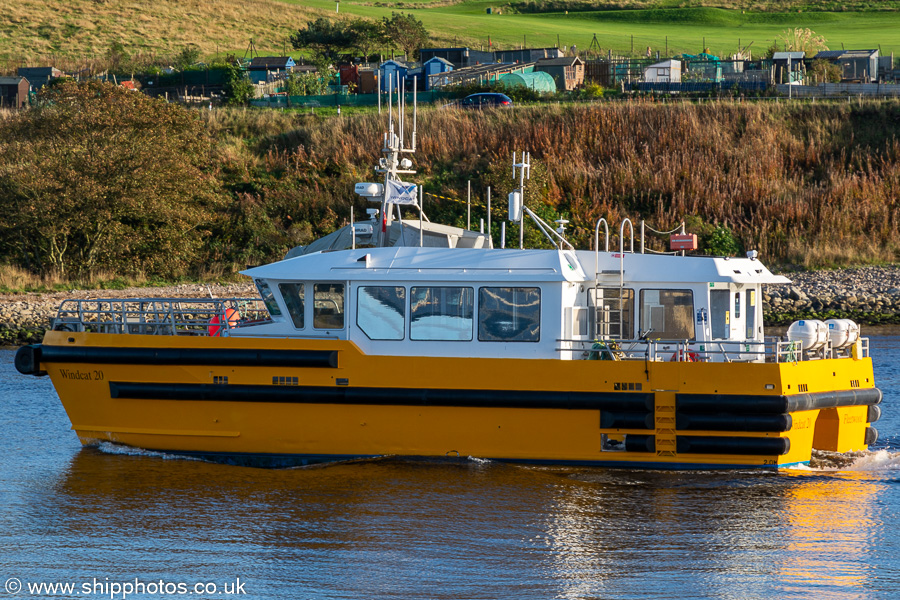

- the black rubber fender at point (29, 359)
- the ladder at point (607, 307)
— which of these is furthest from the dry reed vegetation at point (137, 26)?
the ladder at point (607, 307)

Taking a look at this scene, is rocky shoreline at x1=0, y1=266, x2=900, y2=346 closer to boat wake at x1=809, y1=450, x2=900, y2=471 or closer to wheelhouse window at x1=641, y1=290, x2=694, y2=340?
boat wake at x1=809, y1=450, x2=900, y2=471

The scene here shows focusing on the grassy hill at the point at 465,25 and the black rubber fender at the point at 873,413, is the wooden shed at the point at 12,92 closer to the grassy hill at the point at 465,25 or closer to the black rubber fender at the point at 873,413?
the grassy hill at the point at 465,25

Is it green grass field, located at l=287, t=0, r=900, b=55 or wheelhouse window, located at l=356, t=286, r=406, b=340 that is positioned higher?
green grass field, located at l=287, t=0, r=900, b=55

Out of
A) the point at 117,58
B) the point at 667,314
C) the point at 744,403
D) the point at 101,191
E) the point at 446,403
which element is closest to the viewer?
the point at 744,403

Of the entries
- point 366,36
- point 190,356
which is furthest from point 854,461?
point 366,36

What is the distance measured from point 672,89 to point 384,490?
110 ft

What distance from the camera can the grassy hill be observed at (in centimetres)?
6425

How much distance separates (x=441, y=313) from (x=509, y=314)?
31.9 inches

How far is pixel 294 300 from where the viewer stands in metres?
11.6

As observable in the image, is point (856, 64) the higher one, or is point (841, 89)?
point (856, 64)

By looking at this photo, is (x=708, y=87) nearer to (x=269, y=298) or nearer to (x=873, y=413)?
(x=873, y=413)

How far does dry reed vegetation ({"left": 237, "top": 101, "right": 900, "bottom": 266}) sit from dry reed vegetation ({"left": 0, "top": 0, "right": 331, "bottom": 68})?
32.0 meters

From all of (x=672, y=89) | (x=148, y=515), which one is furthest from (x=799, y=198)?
(x=148, y=515)

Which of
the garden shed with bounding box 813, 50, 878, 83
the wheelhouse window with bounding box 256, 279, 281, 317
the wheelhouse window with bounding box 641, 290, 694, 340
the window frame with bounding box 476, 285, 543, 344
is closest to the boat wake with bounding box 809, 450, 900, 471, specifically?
the wheelhouse window with bounding box 641, 290, 694, 340
